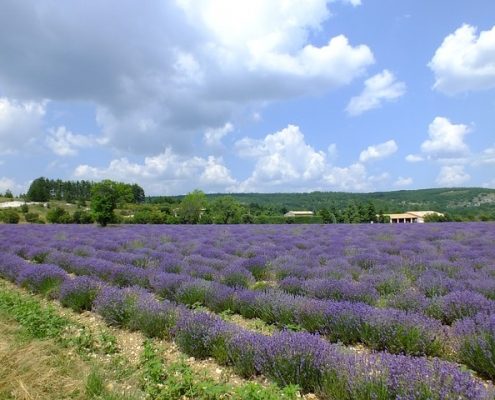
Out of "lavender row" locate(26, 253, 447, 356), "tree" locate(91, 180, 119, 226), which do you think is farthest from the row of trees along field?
"lavender row" locate(26, 253, 447, 356)

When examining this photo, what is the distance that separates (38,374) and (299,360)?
84.8 inches

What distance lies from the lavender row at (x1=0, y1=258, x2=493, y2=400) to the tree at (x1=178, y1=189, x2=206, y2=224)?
3897 cm

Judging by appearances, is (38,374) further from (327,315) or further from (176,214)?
(176,214)

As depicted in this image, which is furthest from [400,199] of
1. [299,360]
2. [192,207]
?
[299,360]

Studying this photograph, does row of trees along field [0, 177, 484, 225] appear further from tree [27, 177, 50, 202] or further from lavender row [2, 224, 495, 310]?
tree [27, 177, 50, 202]

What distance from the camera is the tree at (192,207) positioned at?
146 ft

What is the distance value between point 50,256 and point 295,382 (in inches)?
353

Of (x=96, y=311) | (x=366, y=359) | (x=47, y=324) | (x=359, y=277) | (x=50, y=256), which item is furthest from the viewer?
(x=50, y=256)

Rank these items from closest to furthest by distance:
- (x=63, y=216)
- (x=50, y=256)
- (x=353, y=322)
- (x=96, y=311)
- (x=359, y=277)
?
(x=353, y=322)
(x=96, y=311)
(x=359, y=277)
(x=50, y=256)
(x=63, y=216)

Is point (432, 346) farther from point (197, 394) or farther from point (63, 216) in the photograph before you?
point (63, 216)

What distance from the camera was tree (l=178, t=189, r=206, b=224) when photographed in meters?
44.4

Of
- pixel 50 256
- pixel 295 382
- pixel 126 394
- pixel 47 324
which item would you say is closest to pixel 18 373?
pixel 126 394

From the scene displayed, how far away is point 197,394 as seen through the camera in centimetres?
328

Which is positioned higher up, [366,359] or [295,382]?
[366,359]
